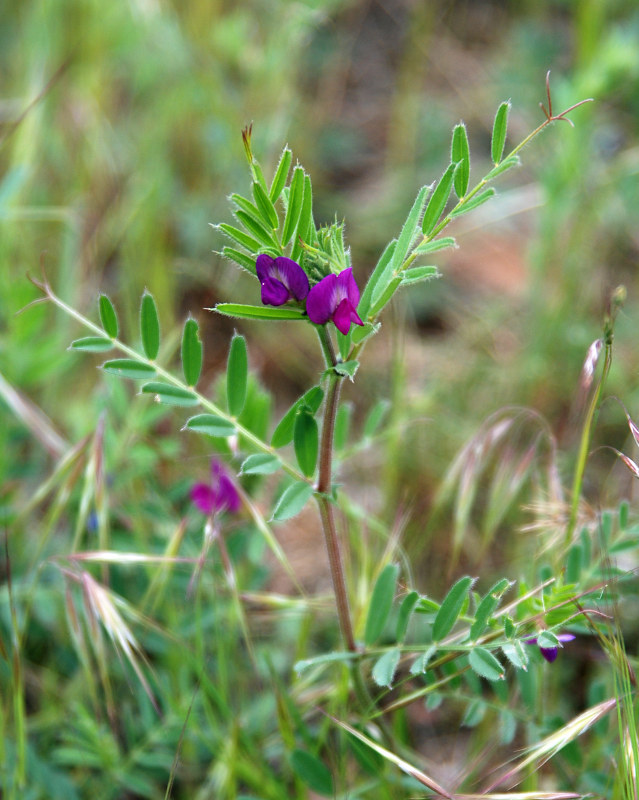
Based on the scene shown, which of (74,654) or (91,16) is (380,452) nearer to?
(74,654)

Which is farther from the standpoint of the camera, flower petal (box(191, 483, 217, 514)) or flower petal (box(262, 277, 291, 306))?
flower petal (box(191, 483, 217, 514))

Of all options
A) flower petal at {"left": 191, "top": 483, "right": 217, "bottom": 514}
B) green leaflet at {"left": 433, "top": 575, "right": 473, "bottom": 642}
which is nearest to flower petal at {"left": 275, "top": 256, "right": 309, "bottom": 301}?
green leaflet at {"left": 433, "top": 575, "right": 473, "bottom": 642}

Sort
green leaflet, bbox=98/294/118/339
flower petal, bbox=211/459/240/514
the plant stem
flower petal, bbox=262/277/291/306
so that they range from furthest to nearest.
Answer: flower petal, bbox=211/459/240/514
green leaflet, bbox=98/294/118/339
the plant stem
flower petal, bbox=262/277/291/306

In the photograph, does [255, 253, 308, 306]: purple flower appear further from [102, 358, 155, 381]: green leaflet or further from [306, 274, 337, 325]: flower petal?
[102, 358, 155, 381]: green leaflet

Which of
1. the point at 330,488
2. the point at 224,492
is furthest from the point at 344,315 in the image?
the point at 224,492

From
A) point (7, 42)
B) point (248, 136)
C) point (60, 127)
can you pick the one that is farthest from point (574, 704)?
point (7, 42)

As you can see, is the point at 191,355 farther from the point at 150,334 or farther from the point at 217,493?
the point at 217,493
